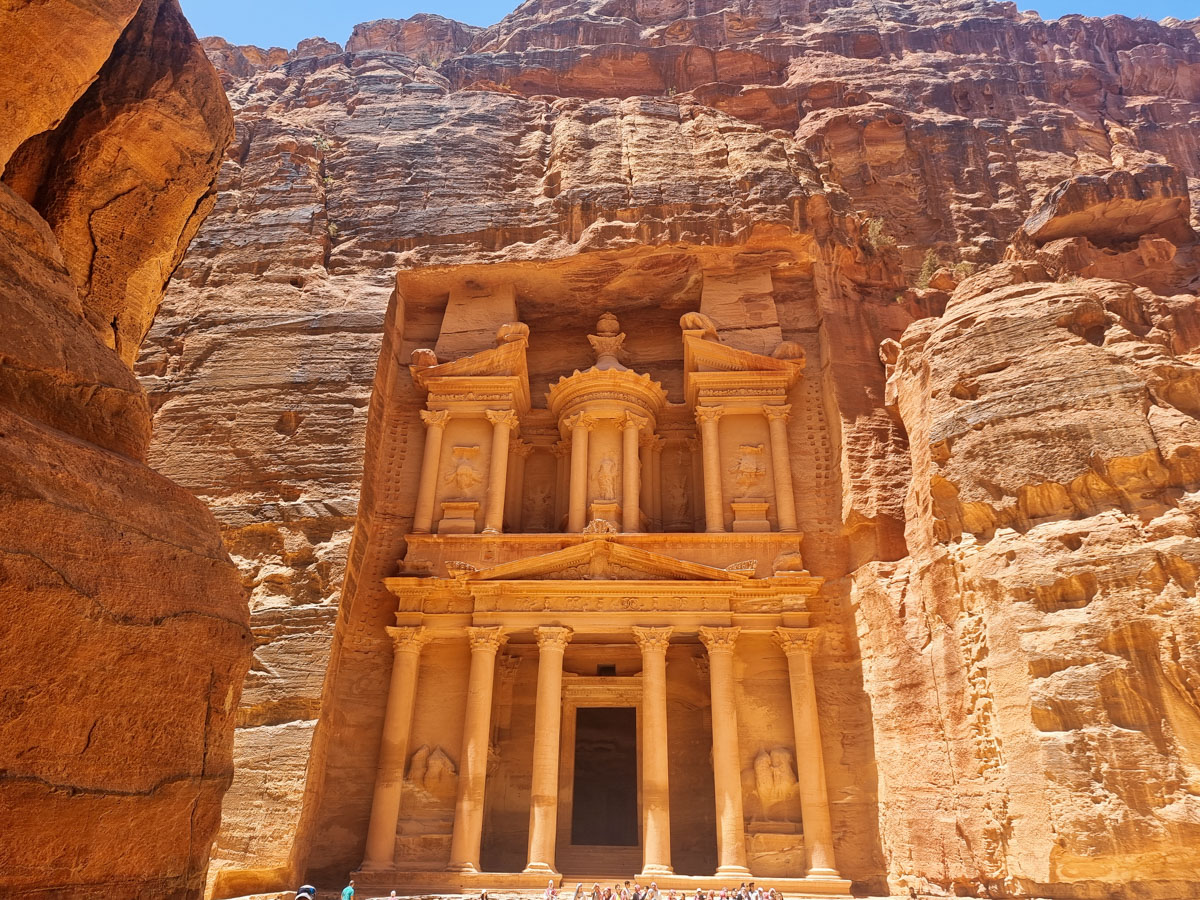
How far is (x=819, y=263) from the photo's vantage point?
20.2 metres

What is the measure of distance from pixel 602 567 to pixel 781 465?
4338 mm

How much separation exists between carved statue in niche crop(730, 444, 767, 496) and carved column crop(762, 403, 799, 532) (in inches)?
10.6

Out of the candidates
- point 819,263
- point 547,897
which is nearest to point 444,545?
point 547,897

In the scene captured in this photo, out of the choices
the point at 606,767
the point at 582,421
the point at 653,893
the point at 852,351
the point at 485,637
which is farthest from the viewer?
the point at 606,767

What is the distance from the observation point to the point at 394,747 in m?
15.6

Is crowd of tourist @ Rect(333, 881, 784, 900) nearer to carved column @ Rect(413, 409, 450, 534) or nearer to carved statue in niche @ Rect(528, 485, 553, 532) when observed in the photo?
carved column @ Rect(413, 409, 450, 534)

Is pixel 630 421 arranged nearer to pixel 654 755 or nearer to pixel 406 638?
pixel 406 638

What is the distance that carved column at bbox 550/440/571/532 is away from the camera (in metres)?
19.8

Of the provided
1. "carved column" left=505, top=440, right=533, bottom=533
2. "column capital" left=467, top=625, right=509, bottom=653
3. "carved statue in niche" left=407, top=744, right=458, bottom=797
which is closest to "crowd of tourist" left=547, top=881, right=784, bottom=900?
"carved statue in niche" left=407, top=744, right=458, bottom=797

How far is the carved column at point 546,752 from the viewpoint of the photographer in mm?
14695

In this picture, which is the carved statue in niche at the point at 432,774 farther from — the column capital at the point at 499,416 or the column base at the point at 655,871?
the column capital at the point at 499,416

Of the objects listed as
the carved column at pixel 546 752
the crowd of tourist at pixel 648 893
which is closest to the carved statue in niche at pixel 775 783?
the crowd of tourist at pixel 648 893

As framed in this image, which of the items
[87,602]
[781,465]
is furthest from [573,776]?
[87,602]

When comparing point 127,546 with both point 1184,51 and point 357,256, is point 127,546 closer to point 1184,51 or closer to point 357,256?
point 357,256
